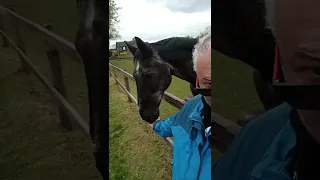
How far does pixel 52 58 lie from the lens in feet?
5.45

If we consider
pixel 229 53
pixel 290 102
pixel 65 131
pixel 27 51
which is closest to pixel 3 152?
pixel 65 131

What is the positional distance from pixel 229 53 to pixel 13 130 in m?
0.72

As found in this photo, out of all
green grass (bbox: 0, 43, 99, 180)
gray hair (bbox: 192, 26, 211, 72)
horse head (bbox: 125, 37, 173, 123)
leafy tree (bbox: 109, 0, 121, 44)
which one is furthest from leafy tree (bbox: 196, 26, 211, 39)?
green grass (bbox: 0, 43, 99, 180)

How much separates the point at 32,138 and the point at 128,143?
0.99 feet

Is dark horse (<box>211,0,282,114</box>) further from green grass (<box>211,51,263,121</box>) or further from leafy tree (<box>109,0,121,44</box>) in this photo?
leafy tree (<box>109,0,121,44</box>)

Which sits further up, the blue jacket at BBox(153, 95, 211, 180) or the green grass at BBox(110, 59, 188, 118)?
the green grass at BBox(110, 59, 188, 118)

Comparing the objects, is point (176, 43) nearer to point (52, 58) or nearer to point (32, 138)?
point (52, 58)

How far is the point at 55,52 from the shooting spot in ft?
5.44

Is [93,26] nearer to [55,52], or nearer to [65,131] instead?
[55,52]

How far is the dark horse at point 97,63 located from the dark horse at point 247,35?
35 cm

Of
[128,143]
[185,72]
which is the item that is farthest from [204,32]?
[128,143]

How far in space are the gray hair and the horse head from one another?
105mm

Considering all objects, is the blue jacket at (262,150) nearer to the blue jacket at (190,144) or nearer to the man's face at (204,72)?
the blue jacket at (190,144)

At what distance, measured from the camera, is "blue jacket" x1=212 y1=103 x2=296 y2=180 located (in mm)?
1712
